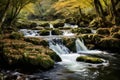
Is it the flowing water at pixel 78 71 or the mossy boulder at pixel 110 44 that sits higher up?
the mossy boulder at pixel 110 44

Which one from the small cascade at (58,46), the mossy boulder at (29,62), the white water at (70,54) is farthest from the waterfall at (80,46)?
the mossy boulder at (29,62)

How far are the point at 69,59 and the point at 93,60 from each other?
71.6 inches

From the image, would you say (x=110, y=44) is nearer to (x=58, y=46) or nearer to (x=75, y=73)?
(x=58, y=46)

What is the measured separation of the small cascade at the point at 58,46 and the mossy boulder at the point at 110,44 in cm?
288

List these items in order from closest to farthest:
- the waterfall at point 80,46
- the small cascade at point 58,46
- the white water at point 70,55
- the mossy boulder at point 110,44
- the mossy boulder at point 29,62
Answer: the mossy boulder at point 29,62 < the white water at point 70,55 < the small cascade at point 58,46 < the mossy boulder at point 110,44 < the waterfall at point 80,46

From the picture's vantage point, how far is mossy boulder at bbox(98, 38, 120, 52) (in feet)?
63.6

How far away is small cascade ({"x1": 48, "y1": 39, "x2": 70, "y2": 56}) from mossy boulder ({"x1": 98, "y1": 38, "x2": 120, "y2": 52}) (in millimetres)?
2877

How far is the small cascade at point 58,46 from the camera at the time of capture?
1870 cm

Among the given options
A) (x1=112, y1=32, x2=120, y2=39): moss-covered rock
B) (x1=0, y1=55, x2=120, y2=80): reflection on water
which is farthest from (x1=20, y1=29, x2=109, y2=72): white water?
(x1=112, y1=32, x2=120, y2=39): moss-covered rock

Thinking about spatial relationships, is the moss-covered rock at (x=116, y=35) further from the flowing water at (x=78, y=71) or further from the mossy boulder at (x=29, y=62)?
the mossy boulder at (x=29, y=62)

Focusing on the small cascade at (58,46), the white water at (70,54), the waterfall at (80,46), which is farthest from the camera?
the waterfall at (80,46)

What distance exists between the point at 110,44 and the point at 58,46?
3.94m

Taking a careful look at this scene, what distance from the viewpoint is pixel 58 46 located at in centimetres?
1912

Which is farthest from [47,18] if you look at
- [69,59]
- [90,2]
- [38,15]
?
[69,59]
